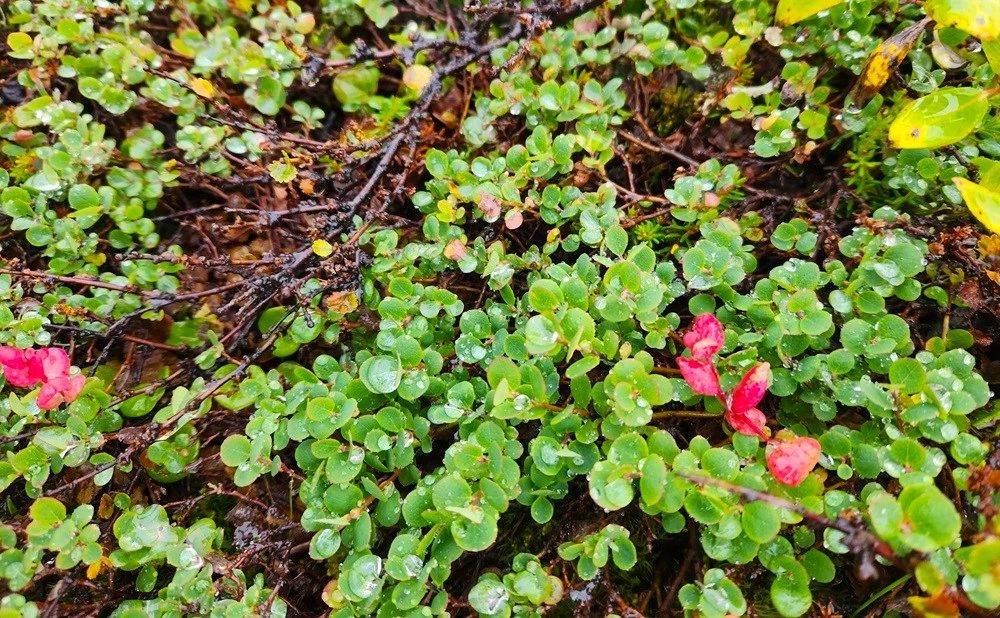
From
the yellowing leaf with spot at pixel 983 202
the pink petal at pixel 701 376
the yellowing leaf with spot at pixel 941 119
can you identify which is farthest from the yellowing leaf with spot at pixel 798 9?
the pink petal at pixel 701 376

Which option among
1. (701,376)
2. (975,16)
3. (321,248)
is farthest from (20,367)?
(975,16)

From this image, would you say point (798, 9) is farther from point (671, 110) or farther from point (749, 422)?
point (749, 422)

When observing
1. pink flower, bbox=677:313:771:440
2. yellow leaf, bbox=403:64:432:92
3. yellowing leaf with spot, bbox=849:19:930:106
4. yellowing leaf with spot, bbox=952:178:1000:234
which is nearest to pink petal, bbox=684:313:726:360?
pink flower, bbox=677:313:771:440

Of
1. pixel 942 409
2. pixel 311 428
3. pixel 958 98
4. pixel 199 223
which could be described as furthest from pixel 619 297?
pixel 199 223

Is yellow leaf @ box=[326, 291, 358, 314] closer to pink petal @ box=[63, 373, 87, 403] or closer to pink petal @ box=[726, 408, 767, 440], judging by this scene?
pink petal @ box=[63, 373, 87, 403]

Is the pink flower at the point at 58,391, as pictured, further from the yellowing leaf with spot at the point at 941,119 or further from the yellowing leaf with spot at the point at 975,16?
the yellowing leaf with spot at the point at 975,16
